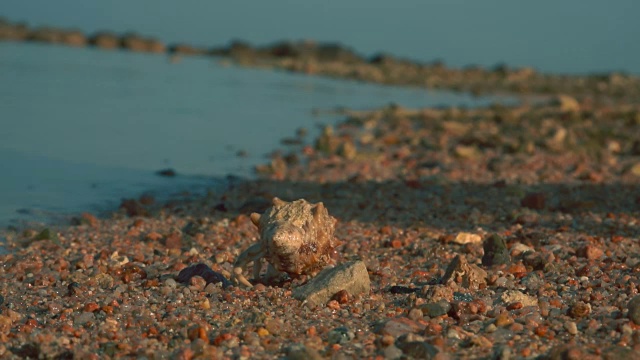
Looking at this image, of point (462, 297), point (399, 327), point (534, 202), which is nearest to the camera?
point (399, 327)

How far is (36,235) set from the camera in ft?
29.2

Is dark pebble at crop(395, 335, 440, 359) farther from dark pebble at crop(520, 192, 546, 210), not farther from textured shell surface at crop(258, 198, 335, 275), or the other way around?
dark pebble at crop(520, 192, 546, 210)

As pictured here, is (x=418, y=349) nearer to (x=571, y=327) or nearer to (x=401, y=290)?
(x=571, y=327)

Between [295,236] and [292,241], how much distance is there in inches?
1.6

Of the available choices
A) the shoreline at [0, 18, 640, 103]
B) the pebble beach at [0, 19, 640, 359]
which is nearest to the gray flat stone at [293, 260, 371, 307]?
the pebble beach at [0, 19, 640, 359]

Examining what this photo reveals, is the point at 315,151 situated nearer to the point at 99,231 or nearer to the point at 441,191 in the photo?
the point at 441,191

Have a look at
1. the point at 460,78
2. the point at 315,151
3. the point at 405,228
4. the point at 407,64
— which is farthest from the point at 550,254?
the point at 407,64

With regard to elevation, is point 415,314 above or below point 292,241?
below

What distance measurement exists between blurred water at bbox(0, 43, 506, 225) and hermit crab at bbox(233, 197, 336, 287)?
4468mm

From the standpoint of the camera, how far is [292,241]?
6.45 m

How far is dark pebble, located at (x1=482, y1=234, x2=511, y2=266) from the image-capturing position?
7547 mm

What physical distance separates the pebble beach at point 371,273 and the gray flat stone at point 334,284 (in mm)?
18

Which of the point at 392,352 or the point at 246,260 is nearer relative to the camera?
the point at 392,352

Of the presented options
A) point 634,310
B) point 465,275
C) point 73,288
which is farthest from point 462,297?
point 73,288
